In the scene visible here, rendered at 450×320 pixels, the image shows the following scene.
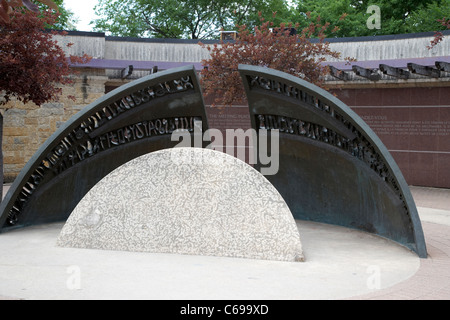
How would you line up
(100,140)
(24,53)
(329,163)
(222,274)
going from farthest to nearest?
1. (24,53)
2. (100,140)
3. (329,163)
4. (222,274)

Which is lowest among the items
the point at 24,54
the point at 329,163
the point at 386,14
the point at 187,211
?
the point at 187,211

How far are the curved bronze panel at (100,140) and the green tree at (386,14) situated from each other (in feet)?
63.0

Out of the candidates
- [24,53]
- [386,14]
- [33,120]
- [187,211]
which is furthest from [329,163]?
[386,14]

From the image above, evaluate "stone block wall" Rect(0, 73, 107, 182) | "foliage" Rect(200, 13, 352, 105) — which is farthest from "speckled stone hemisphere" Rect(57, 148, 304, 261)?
"stone block wall" Rect(0, 73, 107, 182)

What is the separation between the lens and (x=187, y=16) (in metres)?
35.9

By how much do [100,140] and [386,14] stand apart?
2490 cm

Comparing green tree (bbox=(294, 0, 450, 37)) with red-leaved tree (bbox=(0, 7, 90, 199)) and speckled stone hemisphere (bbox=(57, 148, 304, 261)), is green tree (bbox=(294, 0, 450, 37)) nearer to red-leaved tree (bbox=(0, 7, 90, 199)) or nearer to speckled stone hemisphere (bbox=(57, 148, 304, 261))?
red-leaved tree (bbox=(0, 7, 90, 199))

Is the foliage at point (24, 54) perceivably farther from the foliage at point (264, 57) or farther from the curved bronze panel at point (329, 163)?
the foliage at point (264, 57)

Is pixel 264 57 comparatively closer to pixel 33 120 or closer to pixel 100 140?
pixel 100 140

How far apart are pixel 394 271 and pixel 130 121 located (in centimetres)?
532

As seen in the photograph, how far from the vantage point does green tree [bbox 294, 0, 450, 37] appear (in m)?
27.8

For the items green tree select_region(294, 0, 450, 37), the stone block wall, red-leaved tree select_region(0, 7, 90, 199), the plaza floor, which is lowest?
the plaza floor

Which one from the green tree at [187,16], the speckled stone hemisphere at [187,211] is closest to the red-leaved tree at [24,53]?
the speckled stone hemisphere at [187,211]

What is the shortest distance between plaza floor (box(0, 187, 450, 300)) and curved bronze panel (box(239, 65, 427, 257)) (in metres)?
0.57
